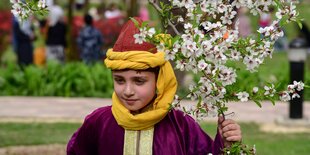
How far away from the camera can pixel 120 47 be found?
4.10 meters

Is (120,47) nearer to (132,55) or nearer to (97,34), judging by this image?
(132,55)

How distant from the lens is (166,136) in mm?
4152

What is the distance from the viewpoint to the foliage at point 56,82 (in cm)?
1246

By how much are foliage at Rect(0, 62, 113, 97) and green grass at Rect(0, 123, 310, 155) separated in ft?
8.83

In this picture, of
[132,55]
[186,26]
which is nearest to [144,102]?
[132,55]

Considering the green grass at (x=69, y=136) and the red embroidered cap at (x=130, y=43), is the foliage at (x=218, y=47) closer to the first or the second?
the red embroidered cap at (x=130, y=43)

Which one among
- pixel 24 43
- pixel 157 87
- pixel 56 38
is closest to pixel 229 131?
pixel 157 87

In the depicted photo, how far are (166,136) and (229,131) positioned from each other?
1.10ft

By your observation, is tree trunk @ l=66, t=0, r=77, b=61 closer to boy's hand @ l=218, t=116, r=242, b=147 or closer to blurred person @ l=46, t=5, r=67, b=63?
blurred person @ l=46, t=5, r=67, b=63

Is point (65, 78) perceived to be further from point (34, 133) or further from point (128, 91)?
point (128, 91)

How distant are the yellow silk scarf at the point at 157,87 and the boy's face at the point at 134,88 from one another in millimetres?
32

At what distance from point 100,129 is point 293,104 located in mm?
6412

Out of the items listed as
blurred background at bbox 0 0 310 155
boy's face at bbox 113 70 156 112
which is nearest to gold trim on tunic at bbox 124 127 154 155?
boy's face at bbox 113 70 156 112

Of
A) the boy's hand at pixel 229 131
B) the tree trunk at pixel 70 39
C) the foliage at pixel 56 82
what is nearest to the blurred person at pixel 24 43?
the tree trunk at pixel 70 39
